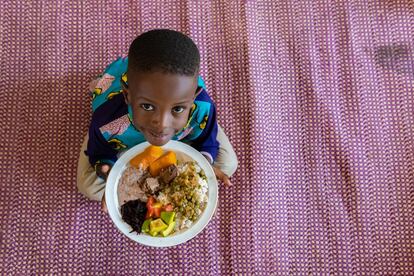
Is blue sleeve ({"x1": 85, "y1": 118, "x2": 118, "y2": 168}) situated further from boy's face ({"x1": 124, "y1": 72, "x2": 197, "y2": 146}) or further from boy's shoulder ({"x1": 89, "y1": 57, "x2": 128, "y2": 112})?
boy's face ({"x1": 124, "y1": 72, "x2": 197, "y2": 146})

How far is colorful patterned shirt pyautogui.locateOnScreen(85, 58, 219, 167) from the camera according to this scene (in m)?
0.82

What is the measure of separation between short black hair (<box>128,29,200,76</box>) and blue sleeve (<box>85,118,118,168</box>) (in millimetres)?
224

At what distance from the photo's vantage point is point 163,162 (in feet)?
2.74

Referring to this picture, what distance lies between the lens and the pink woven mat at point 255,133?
98cm

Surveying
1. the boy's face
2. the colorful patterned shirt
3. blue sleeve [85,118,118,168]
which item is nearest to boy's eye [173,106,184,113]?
the boy's face

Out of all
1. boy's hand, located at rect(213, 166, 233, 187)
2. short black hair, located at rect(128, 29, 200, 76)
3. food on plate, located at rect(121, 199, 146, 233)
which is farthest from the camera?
boy's hand, located at rect(213, 166, 233, 187)

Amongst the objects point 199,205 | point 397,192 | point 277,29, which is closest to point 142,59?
point 199,205

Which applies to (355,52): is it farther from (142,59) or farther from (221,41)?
(142,59)

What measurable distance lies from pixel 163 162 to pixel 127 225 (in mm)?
123

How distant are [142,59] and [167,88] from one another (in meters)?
0.05

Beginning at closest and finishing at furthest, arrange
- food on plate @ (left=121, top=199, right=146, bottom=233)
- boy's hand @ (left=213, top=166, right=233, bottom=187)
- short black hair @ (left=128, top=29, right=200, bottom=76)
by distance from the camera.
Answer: short black hair @ (left=128, top=29, right=200, bottom=76) < food on plate @ (left=121, top=199, right=146, bottom=233) < boy's hand @ (left=213, top=166, right=233, bottom=187)

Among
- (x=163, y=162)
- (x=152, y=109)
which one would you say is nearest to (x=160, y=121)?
(x=152, y=109)

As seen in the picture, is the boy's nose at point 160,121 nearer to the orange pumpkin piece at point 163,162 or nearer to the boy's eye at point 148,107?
the boy's eye at point 148,107

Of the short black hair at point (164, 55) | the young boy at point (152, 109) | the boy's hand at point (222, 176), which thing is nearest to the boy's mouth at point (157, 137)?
the young boy at point (152, 109)
